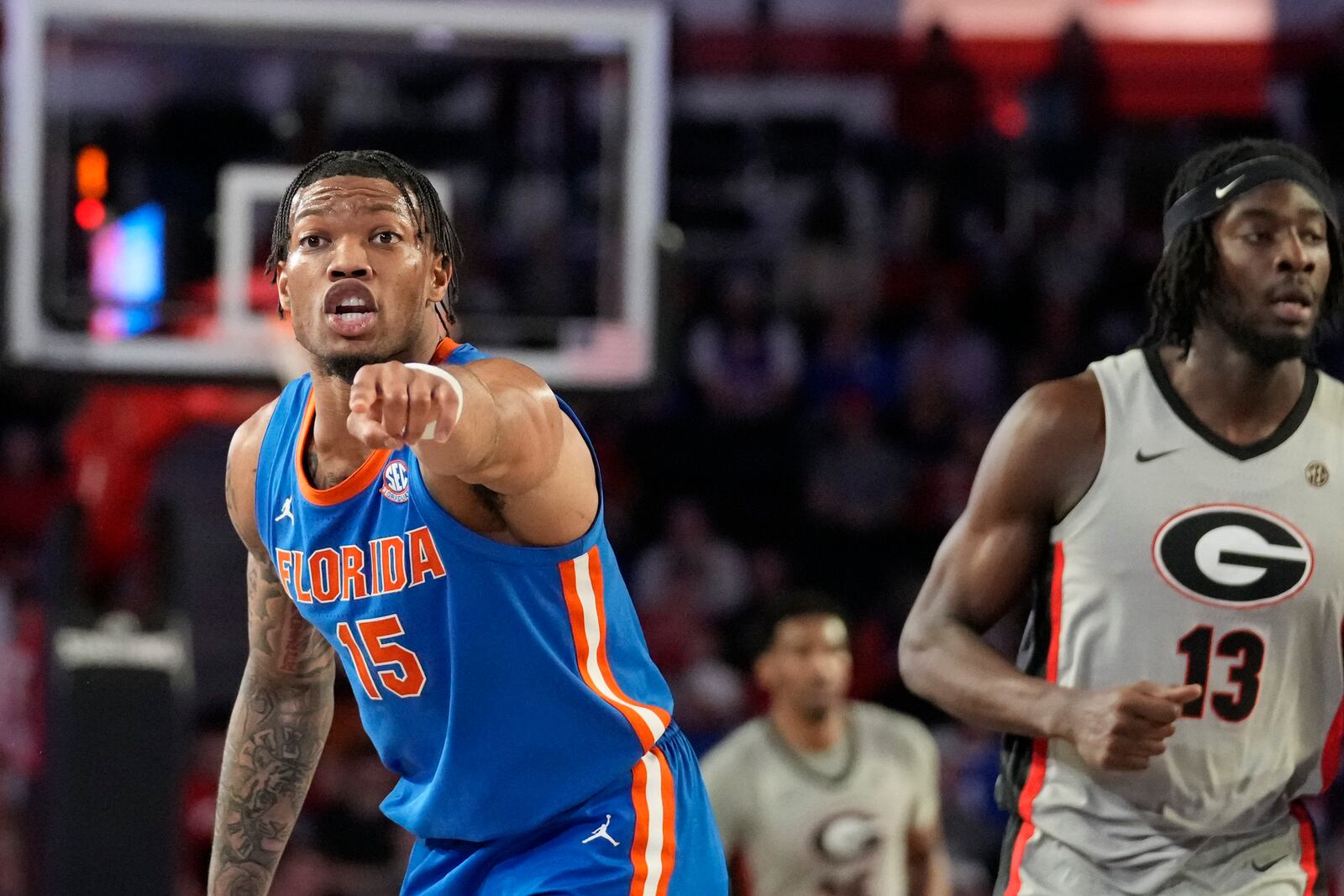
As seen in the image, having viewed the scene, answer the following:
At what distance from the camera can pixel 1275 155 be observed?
3.56m

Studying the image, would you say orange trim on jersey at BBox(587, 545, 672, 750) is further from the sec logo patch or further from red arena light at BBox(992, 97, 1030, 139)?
red arena light at BBox(992, 97, 1030, 139)

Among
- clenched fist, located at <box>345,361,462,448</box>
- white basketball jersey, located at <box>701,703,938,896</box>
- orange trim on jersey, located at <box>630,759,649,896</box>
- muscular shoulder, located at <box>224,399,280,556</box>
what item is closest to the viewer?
clenched fist, located at <box>345,361,462,448</box>

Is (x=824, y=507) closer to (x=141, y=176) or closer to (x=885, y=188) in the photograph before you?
(x=885, y=188)

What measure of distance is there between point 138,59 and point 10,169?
75 centimetres

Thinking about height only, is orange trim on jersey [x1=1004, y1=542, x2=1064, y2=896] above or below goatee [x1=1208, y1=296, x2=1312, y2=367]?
below

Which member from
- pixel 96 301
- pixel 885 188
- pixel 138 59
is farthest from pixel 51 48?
pixel 885 188

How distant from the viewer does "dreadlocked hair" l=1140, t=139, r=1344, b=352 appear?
359 centimetres

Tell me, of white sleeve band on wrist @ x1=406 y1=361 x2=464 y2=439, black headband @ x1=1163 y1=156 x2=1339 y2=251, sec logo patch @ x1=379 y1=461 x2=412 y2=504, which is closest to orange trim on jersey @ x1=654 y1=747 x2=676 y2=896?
sec logo patch @ x1=379 y1=461 x2=412 y2=504

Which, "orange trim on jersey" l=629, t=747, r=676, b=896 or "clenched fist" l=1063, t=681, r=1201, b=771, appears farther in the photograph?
"clenched fist" l=1063, t=681, r=1201, b=771

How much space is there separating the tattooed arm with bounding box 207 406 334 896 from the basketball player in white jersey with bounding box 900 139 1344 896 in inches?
44.3

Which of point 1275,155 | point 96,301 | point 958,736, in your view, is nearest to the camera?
point 1275,155

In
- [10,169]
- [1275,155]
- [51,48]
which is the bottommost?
[1275,155]

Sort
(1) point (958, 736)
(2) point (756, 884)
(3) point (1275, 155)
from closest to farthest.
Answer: (3) point (1275, 155), (2) point (756, 884), (1) point (958, 736)

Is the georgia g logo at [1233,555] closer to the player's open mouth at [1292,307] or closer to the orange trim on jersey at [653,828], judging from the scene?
the player's open mouth at [1292,307]
